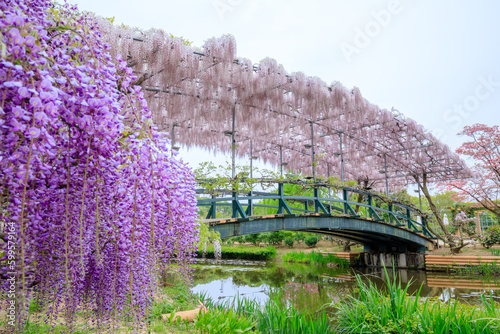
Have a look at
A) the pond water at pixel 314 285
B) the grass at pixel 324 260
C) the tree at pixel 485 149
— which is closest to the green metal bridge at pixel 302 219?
the grass at pixel 324 260

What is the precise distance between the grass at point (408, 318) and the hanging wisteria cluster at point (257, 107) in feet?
15.4

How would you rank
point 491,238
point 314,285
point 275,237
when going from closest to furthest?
point 314,285, point 491,238, point 275,237

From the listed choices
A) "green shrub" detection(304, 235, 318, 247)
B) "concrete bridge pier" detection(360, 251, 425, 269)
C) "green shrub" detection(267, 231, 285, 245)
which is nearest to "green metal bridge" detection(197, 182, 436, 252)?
"concrete bridge pier" detection(360, 251, 425, 269)

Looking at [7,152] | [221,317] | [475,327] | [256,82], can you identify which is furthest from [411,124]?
[7,152]

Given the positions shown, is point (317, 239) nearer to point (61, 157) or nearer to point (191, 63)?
point (191, 63)

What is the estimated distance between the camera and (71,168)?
1.52 meters

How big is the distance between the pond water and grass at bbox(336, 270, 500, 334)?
2578 mm

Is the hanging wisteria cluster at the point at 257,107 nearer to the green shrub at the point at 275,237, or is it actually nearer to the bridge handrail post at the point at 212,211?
the bridge handrail post at the point at 212,211

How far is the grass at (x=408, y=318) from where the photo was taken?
304 cm

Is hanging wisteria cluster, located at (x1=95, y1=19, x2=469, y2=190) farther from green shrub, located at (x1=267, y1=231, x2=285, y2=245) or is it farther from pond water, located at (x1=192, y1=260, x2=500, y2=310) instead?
green shrub, located at (x1=267, y1=231, x2=285, y2=245)

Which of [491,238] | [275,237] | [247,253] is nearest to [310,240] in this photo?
[275,237]

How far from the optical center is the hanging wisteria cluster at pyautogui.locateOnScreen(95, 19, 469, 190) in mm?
5805

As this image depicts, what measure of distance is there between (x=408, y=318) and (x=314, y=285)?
5.67 meters

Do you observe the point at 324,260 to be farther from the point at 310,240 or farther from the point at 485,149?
the point at 485,149
